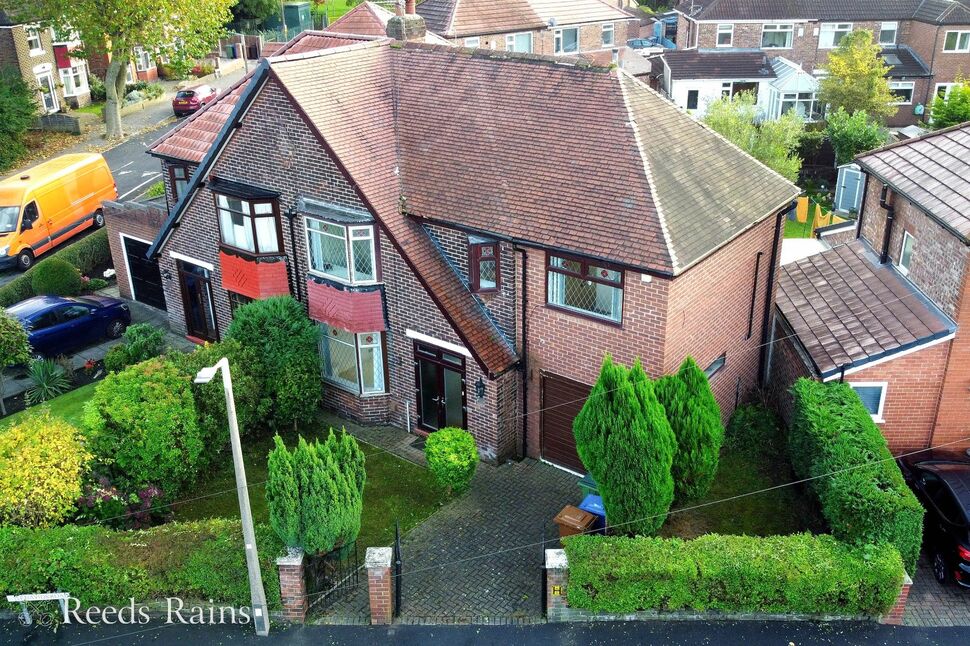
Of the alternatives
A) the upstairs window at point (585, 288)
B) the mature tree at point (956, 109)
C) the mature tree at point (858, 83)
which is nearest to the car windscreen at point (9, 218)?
the upstairs window at point (585, 288)

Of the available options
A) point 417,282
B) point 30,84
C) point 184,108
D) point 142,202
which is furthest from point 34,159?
point 417,282

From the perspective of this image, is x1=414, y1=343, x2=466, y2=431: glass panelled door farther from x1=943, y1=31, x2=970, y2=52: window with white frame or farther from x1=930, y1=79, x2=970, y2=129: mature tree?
x1=943, y1=31, x2=970, y2=52: window with white frame

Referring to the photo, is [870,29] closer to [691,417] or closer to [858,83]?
[858,83]

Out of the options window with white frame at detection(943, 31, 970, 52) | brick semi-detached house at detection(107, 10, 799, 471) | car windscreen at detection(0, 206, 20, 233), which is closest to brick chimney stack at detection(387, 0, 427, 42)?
brick semi-detached house at detection(107, 10, 799, 471)

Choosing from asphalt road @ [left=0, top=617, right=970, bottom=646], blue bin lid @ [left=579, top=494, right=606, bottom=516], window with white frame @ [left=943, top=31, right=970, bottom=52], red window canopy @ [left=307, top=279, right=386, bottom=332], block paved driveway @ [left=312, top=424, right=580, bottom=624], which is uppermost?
window with white frame @ [left=943, top=31, right=970, bottom=52]

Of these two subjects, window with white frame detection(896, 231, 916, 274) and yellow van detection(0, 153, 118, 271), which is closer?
window with white frame detection(896, 231, 916, 274)

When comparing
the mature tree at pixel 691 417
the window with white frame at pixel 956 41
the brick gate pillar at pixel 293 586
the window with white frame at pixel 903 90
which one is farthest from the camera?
the window with white frame at pixel 903 90

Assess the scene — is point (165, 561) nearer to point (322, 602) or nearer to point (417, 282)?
point (322, 602)

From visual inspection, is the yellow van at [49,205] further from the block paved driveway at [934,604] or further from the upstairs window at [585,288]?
the block paved driveway at [934,604]
